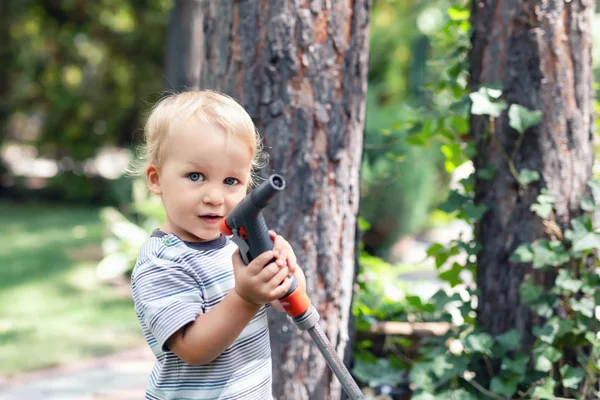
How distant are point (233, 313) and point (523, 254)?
1.48 m

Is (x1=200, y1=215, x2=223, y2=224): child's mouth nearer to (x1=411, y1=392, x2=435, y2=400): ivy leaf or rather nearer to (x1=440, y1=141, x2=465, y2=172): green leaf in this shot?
(x1=411, y1=392, x2=435, y2=400): ivy leaf

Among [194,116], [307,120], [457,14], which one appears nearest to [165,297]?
[194,116]

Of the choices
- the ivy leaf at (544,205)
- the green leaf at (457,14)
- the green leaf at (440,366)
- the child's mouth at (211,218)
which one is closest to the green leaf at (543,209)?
the ivy leaf at (544,205)

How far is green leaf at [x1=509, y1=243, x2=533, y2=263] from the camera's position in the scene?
2.69 metres

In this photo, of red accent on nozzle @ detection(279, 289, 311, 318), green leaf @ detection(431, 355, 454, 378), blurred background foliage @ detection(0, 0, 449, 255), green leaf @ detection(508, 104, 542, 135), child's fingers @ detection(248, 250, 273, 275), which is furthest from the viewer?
blurred background foliage @ detection(0, 0, 449, 255)

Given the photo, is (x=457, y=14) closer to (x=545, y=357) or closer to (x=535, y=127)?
(x=535, y=127)

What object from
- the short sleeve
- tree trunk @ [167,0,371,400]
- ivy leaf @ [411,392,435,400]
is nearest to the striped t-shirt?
the short sleeve

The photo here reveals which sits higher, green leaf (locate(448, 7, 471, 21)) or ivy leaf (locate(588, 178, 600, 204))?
green leaf (locate(448, 7, 471, 21))

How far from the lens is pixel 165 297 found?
1.63 m

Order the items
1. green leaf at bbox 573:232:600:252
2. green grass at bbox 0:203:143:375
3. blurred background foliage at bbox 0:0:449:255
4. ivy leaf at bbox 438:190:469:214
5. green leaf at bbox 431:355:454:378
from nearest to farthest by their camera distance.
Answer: green leaf at bbox 573:232:600:252 < green leaf at bbox 431:355:454:378 < ivy leaf at bbox 438:190:469:214 < green grass at bbox 0:203:143:375 < blurred background foliage at bbox 0:0:449:255

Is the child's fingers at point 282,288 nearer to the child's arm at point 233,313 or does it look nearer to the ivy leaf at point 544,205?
the child's arm at point 233,313

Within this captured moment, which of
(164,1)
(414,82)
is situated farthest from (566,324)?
(164,1)

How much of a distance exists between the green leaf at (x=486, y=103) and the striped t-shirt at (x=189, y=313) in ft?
4.27

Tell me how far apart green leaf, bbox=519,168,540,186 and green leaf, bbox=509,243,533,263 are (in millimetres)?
238
